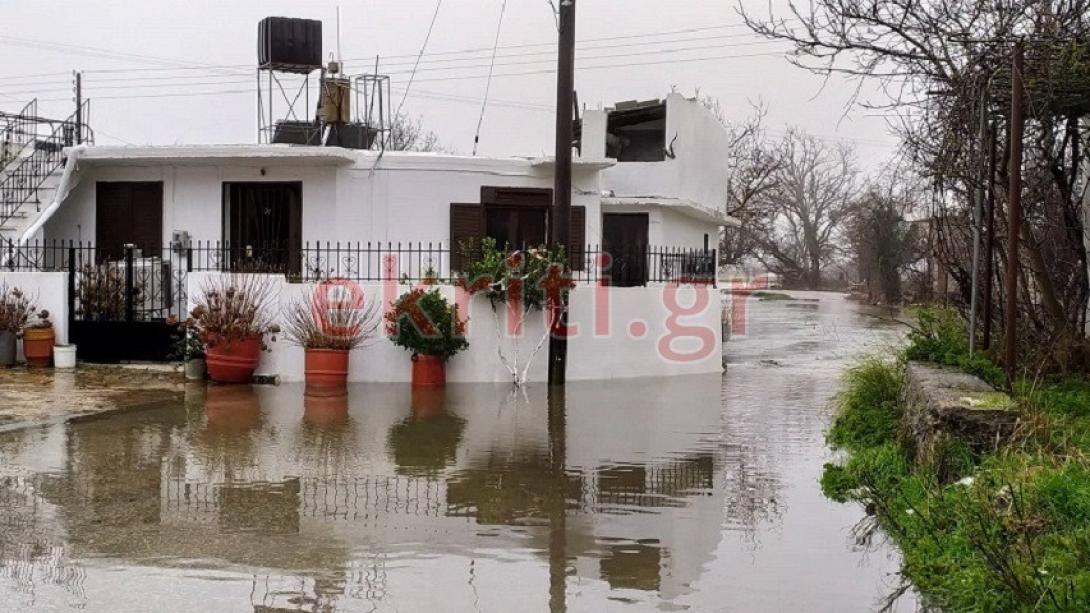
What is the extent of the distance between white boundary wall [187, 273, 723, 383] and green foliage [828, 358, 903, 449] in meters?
5.07

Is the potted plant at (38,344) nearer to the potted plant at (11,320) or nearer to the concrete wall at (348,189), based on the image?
the potted plant at (11,320)

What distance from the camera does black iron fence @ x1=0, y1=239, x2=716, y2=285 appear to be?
50.8 ft

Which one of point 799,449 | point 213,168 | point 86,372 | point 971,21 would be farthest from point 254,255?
point 971,21

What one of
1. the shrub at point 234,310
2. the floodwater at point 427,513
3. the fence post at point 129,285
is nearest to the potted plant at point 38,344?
the fence post at point 129,285

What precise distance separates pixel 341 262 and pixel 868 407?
959cm

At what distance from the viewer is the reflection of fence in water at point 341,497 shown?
6.85m

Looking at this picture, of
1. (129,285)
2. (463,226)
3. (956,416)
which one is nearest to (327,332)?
(129,285)

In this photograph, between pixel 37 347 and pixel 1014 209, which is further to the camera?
pixel 37 347

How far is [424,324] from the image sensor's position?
44.9 ft

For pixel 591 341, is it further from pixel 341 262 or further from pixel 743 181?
pixel 743 181

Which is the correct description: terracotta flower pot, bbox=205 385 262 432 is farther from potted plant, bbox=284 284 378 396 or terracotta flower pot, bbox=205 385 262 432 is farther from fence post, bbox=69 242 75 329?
fence post, bbox=69 242 75 329

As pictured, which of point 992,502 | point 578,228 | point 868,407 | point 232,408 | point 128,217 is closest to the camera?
point 992,502

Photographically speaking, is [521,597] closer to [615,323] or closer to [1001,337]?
[1001,337]

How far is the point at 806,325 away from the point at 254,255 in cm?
1705
